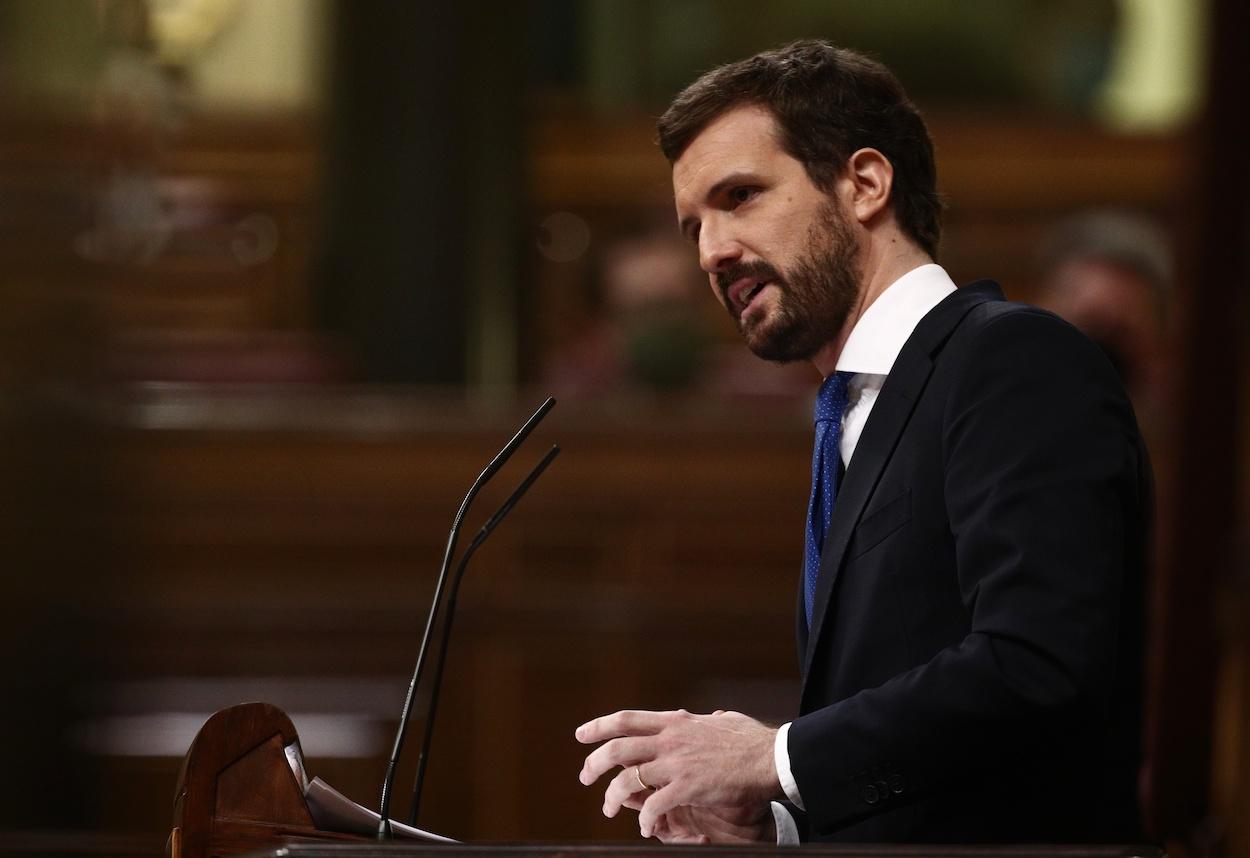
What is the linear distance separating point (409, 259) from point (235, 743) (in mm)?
3708

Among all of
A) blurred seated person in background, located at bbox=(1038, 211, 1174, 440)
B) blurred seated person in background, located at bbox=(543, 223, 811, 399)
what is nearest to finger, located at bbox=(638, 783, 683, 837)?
blurred seated person in background, located at bbox=(1038, 211, 1174, 440)

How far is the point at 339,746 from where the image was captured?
13.0ft

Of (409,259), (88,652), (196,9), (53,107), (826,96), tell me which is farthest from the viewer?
(196,9)

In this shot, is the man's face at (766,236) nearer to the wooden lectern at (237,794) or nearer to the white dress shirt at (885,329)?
the white dress shirt at (885,329)

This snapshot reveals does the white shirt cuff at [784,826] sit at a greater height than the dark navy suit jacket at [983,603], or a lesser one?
lesser

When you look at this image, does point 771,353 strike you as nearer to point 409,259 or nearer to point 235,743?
point 235,743

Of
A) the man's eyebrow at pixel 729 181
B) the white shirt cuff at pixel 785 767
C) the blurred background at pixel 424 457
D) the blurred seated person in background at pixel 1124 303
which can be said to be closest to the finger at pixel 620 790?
the white shirt cuff at pixel 785 767

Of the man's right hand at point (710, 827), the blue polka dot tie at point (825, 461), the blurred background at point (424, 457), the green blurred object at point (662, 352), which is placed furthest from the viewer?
the green blurred object at point (662, 352)

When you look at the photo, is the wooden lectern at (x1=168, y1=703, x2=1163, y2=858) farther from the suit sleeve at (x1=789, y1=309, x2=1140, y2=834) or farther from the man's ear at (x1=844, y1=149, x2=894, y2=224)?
the man's ear at (x1=844, y1=149, x2=894, y2=224)

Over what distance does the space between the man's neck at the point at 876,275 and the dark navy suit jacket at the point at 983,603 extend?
0.05 m

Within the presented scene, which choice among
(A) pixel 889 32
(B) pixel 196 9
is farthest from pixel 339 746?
(A) pixel 889 32

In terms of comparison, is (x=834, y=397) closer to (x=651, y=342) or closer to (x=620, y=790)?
(x=620, y=790)

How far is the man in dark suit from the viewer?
1.21 metres

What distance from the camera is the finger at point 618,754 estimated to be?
1.22 metres
